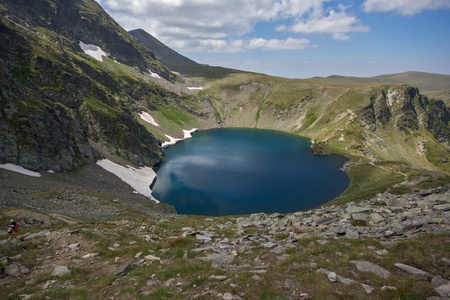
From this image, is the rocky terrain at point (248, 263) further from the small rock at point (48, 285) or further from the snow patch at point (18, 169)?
the snow patch at point (18, 169)

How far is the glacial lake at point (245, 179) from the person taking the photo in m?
64.5

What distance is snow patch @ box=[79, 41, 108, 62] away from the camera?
184 metres

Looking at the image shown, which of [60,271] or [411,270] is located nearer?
[411,270]

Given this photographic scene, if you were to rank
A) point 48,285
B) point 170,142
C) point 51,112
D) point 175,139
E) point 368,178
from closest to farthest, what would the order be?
point 48,285
point 51,112
point 368,178
point 170,142
point 175,139

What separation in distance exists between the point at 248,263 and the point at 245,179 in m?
69.5

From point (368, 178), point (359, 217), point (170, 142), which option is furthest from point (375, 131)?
point (359, 217)

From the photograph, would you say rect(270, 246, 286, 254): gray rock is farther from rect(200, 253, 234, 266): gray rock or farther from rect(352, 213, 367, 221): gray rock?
rect(352, 213, 367, 221): gray rock

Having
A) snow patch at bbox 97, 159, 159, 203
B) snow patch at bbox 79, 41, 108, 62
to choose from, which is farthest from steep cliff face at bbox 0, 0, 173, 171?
snow patch at bbox 79, 41, 108, 62

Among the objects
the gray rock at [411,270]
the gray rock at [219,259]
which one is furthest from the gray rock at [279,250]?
the gray rock at [411,270]

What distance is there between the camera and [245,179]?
82938 millimetres

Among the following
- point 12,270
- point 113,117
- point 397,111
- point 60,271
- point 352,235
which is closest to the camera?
point 60,271

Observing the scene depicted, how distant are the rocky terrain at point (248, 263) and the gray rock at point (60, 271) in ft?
0.08

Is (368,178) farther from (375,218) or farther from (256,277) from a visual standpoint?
(256,277)

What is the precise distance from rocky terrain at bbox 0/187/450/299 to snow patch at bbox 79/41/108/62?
205 m
